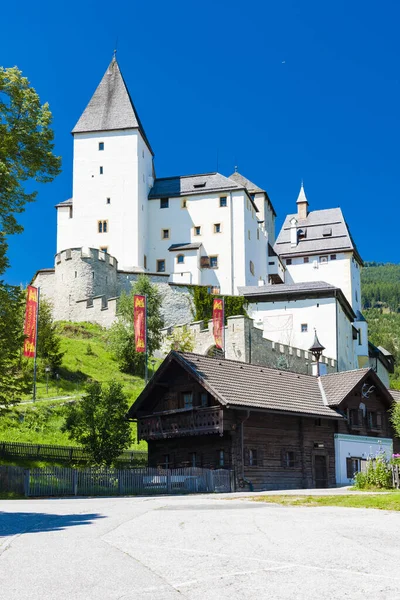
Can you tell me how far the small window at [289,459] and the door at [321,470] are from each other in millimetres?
1438

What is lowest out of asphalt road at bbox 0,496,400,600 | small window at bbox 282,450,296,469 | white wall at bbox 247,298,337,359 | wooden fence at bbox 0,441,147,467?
asphalt road at bbox 0,496,400,600

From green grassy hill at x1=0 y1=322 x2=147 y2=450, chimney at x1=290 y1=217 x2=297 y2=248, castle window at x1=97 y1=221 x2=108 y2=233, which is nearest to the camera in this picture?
green grassy hill at x1=0 y1=322 x2=147 y2=450

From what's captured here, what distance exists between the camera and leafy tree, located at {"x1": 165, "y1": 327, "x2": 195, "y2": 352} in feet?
184

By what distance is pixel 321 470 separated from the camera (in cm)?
3469

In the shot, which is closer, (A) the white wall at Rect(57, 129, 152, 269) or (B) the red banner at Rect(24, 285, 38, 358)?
(B) the red banner at Rect(24, 285, 38, 358)

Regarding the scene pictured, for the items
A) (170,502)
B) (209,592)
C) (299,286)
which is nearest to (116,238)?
(299,286)

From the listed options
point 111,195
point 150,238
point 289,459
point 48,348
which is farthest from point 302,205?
point 289,459

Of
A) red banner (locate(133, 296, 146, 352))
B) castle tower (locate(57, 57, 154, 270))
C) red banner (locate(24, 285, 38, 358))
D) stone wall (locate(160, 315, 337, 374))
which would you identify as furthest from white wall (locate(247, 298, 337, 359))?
red banner (locate(24, 285, 38, 358))

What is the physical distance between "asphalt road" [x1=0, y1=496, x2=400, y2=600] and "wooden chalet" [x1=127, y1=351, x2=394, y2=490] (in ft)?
44.2

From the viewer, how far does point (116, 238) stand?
76.4m

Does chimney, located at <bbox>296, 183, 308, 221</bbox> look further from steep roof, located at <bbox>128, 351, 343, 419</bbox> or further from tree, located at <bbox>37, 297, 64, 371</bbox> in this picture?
steep roof, located at <bbox>128, 351, 343, 419</bbox>

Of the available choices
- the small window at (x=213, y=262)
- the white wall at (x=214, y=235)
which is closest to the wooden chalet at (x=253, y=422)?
the white wall at (x=214, y=235)

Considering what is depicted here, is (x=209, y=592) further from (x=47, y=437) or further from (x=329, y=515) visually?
(x=47, y=437)

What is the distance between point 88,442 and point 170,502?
846 centimetres
